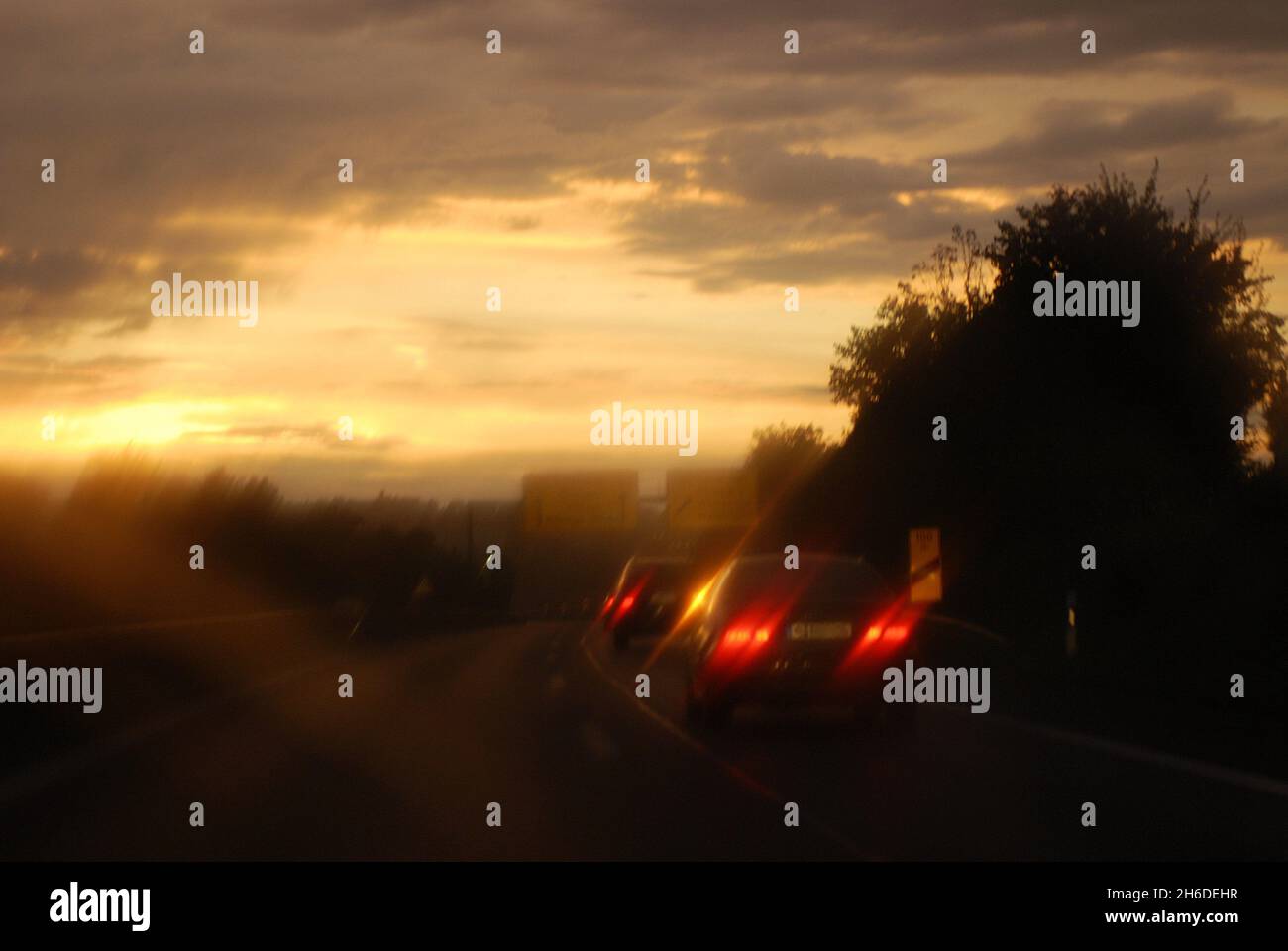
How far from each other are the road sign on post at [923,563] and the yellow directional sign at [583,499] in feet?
120

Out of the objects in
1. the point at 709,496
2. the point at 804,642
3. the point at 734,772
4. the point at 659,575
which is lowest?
the point at 734,772

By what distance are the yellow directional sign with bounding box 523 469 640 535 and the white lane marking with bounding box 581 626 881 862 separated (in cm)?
3737

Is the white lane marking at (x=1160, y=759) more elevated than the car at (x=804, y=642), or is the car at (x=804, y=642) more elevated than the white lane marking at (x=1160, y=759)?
the car at (x=804, y=642)

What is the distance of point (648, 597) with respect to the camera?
3753 cm

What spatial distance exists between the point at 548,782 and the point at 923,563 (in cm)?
1454

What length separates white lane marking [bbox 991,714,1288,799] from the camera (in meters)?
12.3

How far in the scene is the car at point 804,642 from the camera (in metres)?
16.6

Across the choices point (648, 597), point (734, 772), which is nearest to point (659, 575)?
point (648, 597)

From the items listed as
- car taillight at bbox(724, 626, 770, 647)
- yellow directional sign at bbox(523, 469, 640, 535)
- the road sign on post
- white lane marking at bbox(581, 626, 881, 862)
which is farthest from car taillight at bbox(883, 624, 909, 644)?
yellow directional sign at bbox(523, 469, 640, 535)

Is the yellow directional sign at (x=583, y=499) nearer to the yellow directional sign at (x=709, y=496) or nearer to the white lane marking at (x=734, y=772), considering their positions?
the yellow directional sign at (x=709, y=496)

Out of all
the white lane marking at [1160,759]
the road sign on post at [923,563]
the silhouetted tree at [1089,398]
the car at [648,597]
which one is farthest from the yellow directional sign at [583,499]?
the white lane marking at [1160,759]

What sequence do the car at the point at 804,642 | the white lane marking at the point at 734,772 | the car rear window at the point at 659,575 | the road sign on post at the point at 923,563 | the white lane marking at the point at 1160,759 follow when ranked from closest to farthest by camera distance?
the white lane marking at the point at 734,772 → the white lane marking at the point at 1160,759 → the car at the point at 804,642 → the road sign on post at the point at 923,563 → the car rear window at the point at 659,575

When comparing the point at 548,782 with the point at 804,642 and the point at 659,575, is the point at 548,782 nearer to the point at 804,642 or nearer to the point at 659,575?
the point at 804,642

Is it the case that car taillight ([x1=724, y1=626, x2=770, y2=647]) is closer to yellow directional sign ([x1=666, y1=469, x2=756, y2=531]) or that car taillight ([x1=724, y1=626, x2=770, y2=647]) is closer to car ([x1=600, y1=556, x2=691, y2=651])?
car ([x1=600, y1=556, x2=691, y2=651])
